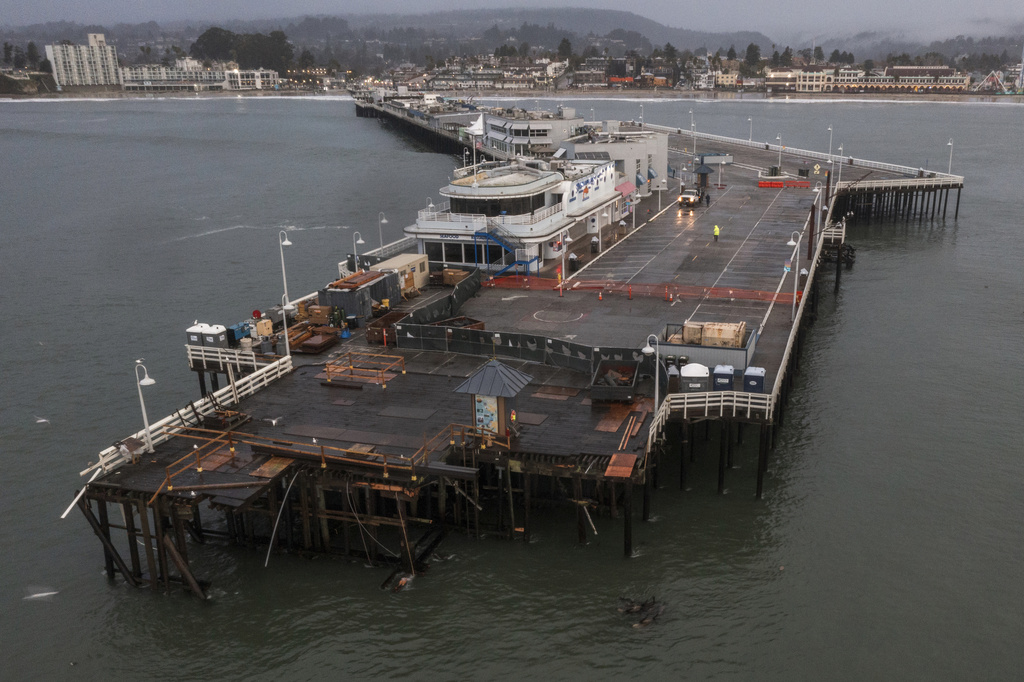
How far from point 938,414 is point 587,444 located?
22.2m

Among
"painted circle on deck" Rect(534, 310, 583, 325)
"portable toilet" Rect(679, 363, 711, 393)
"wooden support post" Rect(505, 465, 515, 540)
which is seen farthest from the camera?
"painted circle on deck" Rect(534, 310, 583, 325)

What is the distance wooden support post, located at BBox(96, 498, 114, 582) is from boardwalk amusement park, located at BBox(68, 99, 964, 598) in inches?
3.2

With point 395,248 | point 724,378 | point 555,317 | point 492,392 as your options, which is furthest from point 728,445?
point 395,248

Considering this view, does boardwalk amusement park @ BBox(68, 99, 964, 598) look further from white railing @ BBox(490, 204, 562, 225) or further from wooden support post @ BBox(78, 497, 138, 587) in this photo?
white railing @ BBox(490, 204, 562, 225)

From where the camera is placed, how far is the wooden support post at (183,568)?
2866 cm

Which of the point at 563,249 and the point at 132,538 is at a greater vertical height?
the point at 563,249

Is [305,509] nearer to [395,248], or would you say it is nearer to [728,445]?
[728,445]

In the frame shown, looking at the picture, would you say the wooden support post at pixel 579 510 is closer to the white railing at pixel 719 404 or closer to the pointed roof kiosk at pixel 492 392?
the pointed roof kiosk at pixel 492 392

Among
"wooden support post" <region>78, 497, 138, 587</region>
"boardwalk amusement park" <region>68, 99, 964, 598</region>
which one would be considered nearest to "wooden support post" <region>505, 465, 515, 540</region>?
"boardwalk amusement park" <region>68, 99, 964, 598</region>

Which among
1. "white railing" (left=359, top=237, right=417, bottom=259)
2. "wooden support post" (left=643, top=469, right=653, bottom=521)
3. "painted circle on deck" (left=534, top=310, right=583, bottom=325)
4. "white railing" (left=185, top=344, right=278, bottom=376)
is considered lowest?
"wooden support post" (left=643, top=469, right=653, bottom=521)

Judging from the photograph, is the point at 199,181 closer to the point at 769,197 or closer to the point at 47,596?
the point at 769,197

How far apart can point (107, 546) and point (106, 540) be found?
0.30 m

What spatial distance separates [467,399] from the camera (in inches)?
1436

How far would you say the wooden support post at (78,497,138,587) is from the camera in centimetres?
2886
